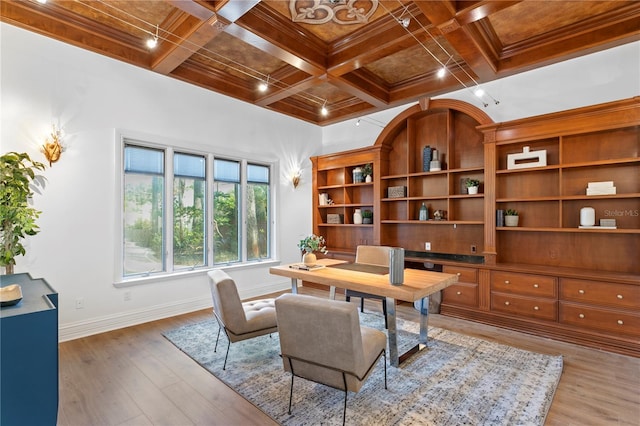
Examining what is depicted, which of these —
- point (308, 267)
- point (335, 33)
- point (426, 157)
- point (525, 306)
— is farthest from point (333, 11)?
point (525, 306)

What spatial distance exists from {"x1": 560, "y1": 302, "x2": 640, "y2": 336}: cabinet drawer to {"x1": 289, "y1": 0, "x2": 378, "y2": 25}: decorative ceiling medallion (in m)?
3.72

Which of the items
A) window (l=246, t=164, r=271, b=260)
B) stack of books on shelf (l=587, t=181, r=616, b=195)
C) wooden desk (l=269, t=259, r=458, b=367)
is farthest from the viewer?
window (l=246, t=164, r=271, b=260)

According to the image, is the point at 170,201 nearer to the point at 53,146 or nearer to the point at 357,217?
the point at 53,146

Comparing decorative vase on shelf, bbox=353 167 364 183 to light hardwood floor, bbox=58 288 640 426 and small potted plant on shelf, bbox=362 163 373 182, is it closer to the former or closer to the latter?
small potted plant on shelf, bbox=362 163 373 182

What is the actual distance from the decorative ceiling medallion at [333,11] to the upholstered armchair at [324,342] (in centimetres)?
276

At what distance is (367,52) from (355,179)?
2462 millimetres

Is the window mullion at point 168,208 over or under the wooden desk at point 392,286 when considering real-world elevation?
over

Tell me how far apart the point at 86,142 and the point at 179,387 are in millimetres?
2910

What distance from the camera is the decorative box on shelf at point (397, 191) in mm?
5148

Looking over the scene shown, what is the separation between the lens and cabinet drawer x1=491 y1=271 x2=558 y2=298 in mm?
3525

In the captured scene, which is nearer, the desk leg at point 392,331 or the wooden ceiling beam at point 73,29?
the desk leg at point 392,331

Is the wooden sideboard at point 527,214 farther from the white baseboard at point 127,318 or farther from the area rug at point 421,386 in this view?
the white baseboard at point 127,318

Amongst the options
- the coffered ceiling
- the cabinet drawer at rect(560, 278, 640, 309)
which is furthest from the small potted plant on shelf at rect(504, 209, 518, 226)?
the coffered ceiling

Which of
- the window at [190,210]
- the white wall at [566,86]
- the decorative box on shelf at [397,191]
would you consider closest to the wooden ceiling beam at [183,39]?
the window at [190,210]
